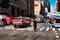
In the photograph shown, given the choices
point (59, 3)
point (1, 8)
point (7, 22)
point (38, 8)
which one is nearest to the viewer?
point (7, 22)

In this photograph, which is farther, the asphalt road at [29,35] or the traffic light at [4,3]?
the traffic light at [4,3]

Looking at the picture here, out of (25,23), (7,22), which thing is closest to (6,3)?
(7,22)

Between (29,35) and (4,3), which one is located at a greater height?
(4,3)

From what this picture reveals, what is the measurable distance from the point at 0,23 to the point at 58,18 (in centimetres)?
1075

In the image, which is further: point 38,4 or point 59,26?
point 38,4

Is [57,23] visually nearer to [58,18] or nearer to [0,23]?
[58,18]

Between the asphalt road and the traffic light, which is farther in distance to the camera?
the traffic light

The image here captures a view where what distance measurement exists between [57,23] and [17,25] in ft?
23.8

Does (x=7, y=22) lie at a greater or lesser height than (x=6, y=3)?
lesser

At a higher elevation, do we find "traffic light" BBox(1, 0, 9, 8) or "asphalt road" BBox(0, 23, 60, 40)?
"traffic light" BBox(1, 0, 9, 8)

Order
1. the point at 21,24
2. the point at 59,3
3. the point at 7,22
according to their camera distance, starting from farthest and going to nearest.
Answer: the point at 59,3 < the point at 7,22 < the point at 21,24

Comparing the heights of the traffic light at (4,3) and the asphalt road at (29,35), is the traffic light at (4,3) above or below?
above

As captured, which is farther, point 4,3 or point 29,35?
point 4,3

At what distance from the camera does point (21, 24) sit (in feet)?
123
